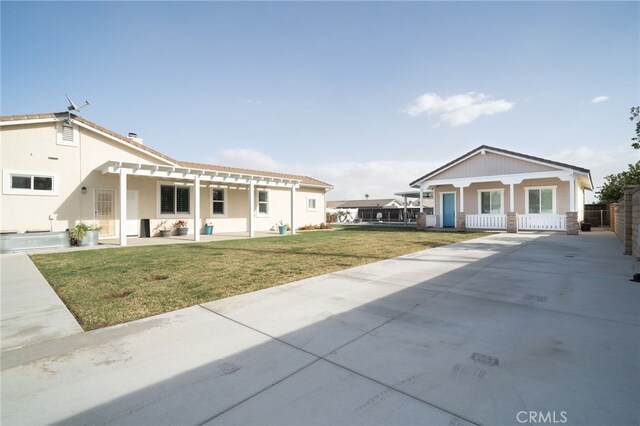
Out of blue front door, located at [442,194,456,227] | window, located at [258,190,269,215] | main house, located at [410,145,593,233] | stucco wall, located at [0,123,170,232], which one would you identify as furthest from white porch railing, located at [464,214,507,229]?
stucco wall, located at [0,123,170,232]

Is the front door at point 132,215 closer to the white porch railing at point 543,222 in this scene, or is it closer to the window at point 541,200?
the white porch railing at point 543,222

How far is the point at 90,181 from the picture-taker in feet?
44.1

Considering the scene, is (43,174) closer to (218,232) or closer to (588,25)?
(218,232)

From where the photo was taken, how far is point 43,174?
1215 centimetres

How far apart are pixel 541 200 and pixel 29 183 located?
26.6 metres

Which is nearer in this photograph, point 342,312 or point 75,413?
point 75,413

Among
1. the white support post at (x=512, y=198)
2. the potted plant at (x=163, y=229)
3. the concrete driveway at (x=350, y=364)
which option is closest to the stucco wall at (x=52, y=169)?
the potted plant at (x=163, y=229)

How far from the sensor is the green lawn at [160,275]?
4.34 metres

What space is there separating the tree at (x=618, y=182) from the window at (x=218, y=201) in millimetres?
30281

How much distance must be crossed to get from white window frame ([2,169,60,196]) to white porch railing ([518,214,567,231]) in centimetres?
2395

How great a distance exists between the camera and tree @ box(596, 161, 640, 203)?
24336 mm

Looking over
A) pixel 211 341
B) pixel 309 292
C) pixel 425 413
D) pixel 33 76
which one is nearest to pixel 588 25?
pixel 309 292

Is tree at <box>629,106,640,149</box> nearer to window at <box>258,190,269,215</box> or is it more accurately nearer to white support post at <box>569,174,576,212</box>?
white support post at <box>569,174,576,212</box>

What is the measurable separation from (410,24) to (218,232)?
14.8 m
